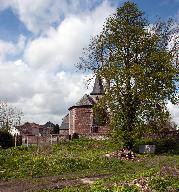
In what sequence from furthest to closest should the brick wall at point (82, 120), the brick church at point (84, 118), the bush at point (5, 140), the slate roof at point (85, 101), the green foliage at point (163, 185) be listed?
the slate roof at point (85, 101) < the brick wall at point (82, 120) < the brick church at point (84, 118) < the bush at point (5, 140) < the green foliage at point (163, 185)

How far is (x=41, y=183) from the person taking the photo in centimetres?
2125

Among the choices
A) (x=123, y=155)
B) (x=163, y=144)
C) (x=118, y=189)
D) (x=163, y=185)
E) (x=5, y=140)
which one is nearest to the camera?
(x=118, y=189)

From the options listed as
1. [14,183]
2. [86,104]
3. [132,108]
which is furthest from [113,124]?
[86,104]

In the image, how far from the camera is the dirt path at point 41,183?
1966cm

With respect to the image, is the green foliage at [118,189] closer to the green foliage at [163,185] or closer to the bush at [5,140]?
the green foliage at [163,185]

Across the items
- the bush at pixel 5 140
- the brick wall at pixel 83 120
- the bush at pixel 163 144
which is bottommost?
the bush at pixel 163 144

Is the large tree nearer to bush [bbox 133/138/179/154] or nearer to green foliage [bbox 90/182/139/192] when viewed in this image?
bush [bbox 133/138/179/154]

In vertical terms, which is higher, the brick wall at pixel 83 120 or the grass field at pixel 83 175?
the brick wall at pixel 83 120

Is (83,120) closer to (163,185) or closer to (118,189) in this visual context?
A: (163,185)

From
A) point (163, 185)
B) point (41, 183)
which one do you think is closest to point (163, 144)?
point (41, 183)

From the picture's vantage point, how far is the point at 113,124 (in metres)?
40.5

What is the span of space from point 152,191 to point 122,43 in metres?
27.3

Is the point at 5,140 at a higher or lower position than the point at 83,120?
lower

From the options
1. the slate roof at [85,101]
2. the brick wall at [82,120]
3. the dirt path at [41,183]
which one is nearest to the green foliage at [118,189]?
the dirt path at [41,183]
